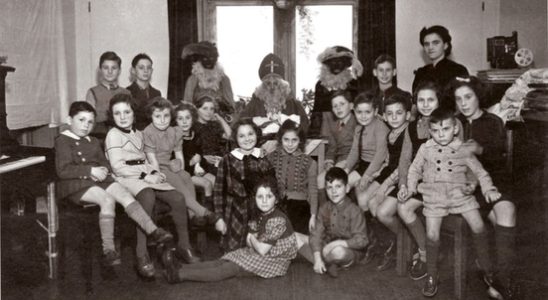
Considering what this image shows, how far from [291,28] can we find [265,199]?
7.92ft

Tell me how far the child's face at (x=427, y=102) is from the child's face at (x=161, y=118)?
1369 mm

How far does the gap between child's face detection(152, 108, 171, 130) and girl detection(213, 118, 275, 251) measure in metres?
0.38

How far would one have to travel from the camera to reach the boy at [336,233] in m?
2.86

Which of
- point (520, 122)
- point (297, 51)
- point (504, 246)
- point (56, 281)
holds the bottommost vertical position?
point (56, 281)

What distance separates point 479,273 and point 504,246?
0.30 meters

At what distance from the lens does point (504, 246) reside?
244cm

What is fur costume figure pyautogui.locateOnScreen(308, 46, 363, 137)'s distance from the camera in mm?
3891

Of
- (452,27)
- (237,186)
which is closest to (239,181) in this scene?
(237,186)

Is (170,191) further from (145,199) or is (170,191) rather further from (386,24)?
(386,24)

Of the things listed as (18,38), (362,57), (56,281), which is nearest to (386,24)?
(362,57)

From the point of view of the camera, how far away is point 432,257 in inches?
100

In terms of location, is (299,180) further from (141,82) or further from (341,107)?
(141,82)

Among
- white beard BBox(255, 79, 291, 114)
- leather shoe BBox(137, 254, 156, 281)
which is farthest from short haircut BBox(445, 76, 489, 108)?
leather shoe BBox(137, 254, 156, 281)

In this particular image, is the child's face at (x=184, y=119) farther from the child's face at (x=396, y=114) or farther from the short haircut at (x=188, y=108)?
the child's face at (x=396, y=114)
